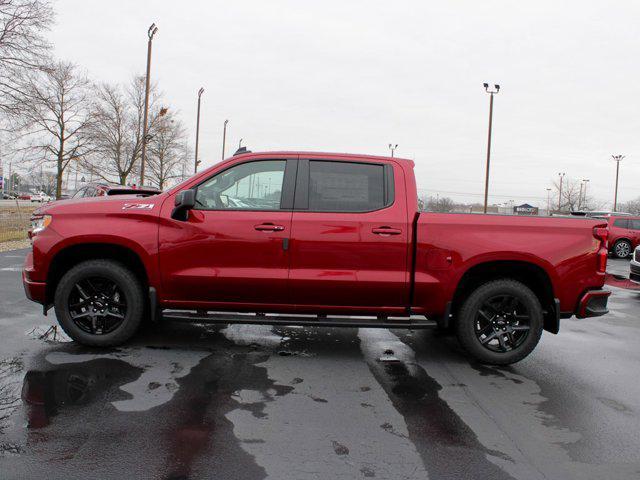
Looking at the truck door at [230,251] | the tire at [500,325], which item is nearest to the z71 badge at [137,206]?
the truck door at [230,251]

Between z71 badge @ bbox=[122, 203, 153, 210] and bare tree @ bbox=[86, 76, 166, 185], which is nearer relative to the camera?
z71 badge @ bbox=[122, 203, 153, 210]

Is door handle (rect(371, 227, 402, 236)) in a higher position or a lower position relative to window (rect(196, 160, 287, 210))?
lower

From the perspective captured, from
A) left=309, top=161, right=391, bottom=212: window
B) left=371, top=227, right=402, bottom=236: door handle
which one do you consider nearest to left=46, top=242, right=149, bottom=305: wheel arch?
left=309, top=161, right=391, bottom=212: window

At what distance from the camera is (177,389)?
13.9 feet

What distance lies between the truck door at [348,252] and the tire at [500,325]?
65 centimetres

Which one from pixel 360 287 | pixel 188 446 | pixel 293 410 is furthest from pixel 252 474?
pixel 360 287

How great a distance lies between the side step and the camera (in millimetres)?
5043

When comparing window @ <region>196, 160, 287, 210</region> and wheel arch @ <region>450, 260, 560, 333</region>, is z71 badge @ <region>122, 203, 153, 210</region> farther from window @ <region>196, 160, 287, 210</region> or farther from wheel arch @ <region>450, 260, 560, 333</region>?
wheel arch @ <region>450, 260, 560, 333</region>

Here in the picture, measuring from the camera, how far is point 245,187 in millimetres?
5258

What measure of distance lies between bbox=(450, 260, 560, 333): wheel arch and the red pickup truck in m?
0.03

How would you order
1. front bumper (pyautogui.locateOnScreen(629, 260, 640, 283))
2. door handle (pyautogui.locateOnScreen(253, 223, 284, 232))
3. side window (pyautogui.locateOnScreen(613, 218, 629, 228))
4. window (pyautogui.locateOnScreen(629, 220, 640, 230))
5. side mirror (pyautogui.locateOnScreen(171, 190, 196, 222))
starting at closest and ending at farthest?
side mirror (pyautogui.locateOnScreen(171, 190, 196, 222)), door handle (pyautogui.locateOnScreen(253, 223, 284, 232)), front bumper (pyautogui.locateOnScreen(629, 260, 640, 283)), window (pyautogui.locateOnScreen(629, 220, 640, 230)), side window (pyautogui.locateOnScreen(613, 218, 629, 228))

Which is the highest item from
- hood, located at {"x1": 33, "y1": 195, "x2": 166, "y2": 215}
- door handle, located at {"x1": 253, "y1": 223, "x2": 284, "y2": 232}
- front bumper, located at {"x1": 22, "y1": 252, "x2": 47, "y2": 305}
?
hood, located at {"x1": 33, "y1": 195, "x2": 166, "y2": 215}

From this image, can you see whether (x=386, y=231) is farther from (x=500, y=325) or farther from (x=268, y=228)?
(x=500, y=325)

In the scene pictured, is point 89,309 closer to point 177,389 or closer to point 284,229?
point 177,389
